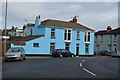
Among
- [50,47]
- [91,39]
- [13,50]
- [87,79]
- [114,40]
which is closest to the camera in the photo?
[87,79]

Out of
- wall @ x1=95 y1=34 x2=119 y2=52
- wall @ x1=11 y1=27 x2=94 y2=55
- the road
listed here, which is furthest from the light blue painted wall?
wall @ x1=95 y1=34 x2=119 y2=52

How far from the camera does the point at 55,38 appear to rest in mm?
37688

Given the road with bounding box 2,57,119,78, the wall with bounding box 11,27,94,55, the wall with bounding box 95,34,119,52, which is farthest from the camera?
the wall with bounding box 95,34,119,52

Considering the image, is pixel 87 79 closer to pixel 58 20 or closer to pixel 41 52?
pixel 41 52

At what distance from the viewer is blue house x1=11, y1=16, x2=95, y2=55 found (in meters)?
35.2

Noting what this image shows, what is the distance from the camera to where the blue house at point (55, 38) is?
35.2 m

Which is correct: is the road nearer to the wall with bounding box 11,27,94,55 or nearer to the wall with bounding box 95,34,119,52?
the wall with bounding box 11,27,94,55

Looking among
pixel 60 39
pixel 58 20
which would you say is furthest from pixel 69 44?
pixel 58 20

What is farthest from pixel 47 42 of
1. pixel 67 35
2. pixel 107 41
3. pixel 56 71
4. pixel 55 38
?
pixel 107 41

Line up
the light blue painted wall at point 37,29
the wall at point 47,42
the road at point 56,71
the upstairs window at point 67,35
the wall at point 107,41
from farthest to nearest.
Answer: the wall at point 107,41, the upstairs window at point 67,35, the light blue painted wall at point 37,29, the wall at point 47,42, the road at point 56,71

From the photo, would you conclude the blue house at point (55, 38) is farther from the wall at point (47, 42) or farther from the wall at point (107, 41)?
the wall at point (107, 41)

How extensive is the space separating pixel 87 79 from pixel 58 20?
111 ft

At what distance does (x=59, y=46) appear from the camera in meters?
38.2

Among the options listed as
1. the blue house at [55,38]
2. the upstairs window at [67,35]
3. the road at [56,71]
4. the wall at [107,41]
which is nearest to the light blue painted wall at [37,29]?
the blue house at [55,38]
